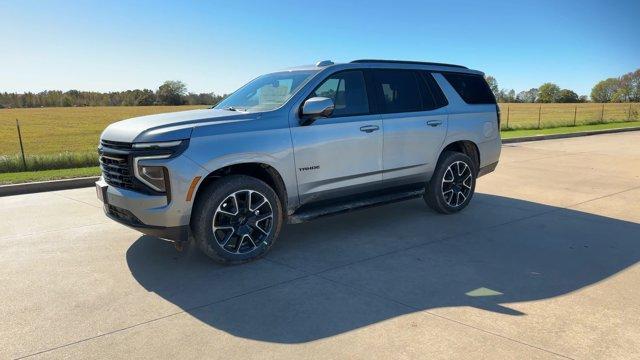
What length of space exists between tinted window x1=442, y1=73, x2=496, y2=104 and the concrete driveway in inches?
62.7

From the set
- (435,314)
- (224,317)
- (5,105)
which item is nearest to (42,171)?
(224,317)

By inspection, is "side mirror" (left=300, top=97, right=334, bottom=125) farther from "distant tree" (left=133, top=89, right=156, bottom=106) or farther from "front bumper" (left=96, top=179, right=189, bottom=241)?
"distant tree" (left=133, top=89, right=156, bottom=106)

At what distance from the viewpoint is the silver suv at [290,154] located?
14.4ft

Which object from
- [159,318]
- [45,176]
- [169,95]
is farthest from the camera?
[169,95]

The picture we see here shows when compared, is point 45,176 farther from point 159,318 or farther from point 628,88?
point 628,88

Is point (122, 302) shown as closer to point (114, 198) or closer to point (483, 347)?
point (114, 198)

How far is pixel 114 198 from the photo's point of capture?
459cm

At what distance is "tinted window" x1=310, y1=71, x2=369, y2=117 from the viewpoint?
212 inches

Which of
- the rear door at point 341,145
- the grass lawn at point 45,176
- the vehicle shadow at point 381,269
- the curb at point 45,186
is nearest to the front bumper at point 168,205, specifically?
the vehicle shadow at point 381,269

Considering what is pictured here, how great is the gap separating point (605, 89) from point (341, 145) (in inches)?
4182

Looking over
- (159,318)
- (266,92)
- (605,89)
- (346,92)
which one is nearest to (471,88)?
(346,92)

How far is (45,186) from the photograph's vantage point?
8992 millimetres

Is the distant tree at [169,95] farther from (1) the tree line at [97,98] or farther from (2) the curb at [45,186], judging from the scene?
(2) the curb at [45,186]

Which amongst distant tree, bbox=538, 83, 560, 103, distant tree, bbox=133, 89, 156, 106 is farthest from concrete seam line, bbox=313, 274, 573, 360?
distant tree, bbox=538, 83, 560, 103
